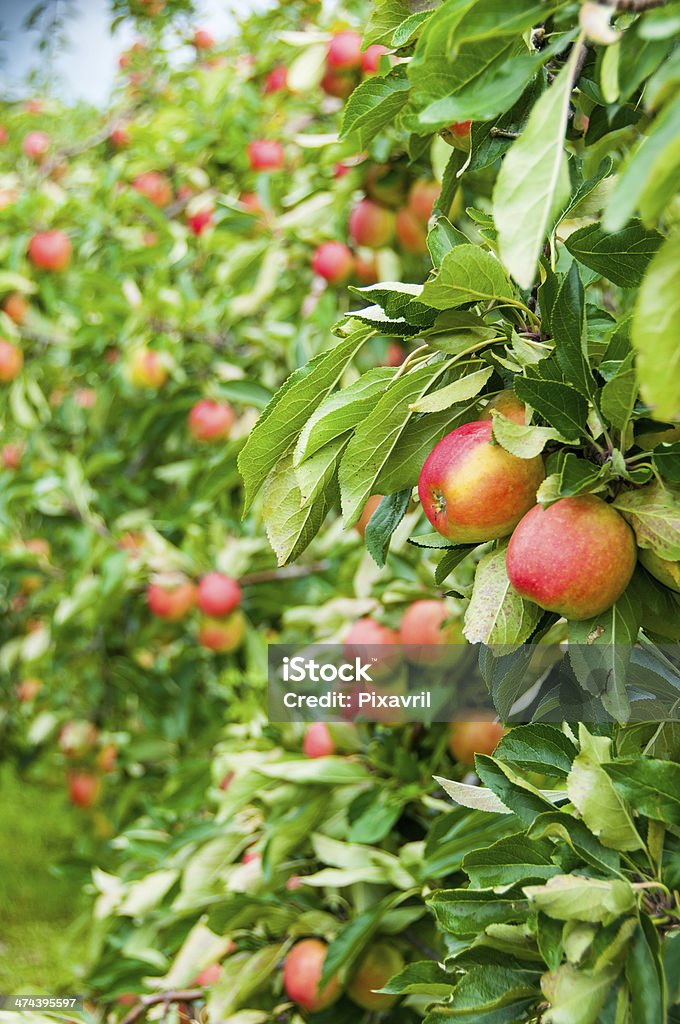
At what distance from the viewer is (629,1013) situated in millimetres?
440

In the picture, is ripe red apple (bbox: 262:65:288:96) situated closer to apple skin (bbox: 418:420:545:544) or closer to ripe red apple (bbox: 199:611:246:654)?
ripe red apple (bbox: 199:611:246:654)

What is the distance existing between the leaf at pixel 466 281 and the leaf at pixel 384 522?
0.12 metres

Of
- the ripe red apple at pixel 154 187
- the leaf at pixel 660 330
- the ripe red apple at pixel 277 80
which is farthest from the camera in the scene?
the ripe red apple at pixel 154 187

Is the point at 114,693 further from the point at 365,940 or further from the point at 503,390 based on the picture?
the point at 503,390

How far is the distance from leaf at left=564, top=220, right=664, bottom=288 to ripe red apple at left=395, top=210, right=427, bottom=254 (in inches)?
27.7

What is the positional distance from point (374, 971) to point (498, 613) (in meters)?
0.59

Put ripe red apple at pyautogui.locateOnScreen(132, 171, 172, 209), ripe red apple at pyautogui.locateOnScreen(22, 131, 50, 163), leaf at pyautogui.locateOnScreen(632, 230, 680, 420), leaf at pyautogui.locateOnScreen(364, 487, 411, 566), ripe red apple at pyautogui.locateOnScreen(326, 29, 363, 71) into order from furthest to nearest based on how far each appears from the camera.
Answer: ripe red apple at pyautogui.locateOnScreen(22, 131, 50, 163) → ripe red apple at pyautogui.locateOnScreen(132, 171, 172, 209) → ripe red apple at pyautogui.locateOnScreen(326, 29, 363, 71) → leaf at pyautogui.locateOnScreen(364, 487, 411, 566) → leaf at pyautogui.locateOnScreen(632, 230, 680, 420)

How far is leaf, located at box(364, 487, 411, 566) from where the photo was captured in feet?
1.84

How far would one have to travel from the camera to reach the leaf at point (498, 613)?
1.62 feet

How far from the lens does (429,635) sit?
1.01 m

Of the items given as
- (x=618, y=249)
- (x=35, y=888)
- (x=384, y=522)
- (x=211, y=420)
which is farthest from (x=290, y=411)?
(x=35, y=888)

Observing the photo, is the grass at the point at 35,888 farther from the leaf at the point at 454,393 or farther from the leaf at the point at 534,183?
the leaf at the point at 534,183

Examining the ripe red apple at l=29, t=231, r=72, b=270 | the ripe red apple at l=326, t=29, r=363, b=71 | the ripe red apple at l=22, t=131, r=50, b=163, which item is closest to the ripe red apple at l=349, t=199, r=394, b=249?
the ripe red apple at l=326, t=29, r=363, b=71

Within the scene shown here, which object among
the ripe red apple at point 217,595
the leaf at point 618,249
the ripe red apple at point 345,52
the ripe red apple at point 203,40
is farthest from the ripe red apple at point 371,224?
the ripe red apple at point 203,40
